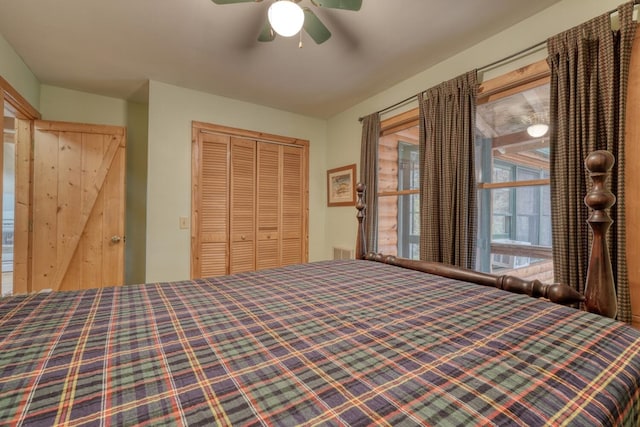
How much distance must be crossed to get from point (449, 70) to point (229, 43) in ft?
6.06

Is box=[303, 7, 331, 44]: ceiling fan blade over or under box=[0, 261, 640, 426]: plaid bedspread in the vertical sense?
over

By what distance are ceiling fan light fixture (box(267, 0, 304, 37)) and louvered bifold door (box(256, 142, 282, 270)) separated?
2090mm

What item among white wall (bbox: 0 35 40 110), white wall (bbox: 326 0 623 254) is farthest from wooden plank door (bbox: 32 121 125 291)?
white wall (bbox: 326 0 623 254)

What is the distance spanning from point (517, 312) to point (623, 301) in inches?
38.8

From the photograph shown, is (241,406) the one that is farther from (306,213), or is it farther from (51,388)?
(306,213)

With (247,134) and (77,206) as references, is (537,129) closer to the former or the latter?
(247,134)

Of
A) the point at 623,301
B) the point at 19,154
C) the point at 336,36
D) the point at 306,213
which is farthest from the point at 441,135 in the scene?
the point at 19,154

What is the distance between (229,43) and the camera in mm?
2201

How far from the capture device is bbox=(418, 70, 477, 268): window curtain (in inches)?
84.4

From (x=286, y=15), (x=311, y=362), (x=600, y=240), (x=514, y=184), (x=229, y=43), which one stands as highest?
(x=229, y=43)

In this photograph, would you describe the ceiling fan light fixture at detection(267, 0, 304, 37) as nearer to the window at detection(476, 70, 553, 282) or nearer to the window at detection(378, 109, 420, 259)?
the window at detection(476, 70, 553, 282)

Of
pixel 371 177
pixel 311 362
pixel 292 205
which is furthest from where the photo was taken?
pixel 292 205

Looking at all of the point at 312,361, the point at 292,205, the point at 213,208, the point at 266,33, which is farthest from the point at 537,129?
the point at 213,208

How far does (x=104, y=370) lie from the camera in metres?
0.59
